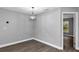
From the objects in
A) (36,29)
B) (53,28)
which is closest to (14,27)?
(36,29)

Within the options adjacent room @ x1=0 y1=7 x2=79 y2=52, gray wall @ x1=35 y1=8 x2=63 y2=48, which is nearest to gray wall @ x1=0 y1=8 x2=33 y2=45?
adjacent room @ x1=0 y1=7 x2=79 y2=52

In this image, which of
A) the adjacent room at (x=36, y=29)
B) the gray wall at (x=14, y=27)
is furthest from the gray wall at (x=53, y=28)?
the gray wall at (x=14, y=27)

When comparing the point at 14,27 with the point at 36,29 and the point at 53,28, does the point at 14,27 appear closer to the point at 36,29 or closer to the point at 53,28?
the point at 36,29

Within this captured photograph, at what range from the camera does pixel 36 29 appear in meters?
4.64

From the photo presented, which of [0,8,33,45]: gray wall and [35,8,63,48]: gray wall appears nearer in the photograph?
[35,8,63,48]: gray wall

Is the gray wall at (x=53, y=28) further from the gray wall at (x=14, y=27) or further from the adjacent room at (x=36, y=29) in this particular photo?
the gray wall at (x=14, y=27)

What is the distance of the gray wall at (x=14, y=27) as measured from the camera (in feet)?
10.3

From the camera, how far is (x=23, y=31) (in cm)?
431

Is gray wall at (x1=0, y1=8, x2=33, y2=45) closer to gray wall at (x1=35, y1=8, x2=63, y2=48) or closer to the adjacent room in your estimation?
the adjacent room

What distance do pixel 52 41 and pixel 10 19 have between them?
240cm

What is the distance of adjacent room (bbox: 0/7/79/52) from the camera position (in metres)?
2.72

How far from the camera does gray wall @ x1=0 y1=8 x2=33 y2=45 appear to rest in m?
3.14

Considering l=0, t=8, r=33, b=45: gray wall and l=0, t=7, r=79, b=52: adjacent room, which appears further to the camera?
l=0, t=8, r=33, b=45: gray wall
